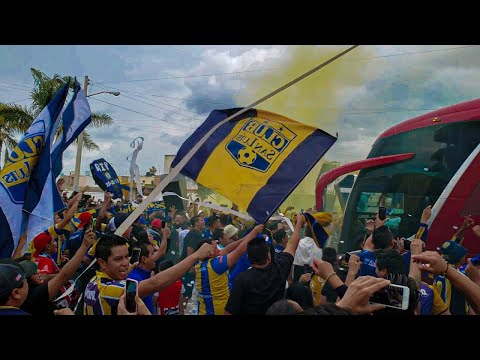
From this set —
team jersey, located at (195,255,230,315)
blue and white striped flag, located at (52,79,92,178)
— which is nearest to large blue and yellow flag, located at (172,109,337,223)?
team jersey, located at (195,255,230,315)

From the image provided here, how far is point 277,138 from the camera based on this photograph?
3480mm

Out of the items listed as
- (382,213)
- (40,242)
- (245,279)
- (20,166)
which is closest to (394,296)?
(245,279)

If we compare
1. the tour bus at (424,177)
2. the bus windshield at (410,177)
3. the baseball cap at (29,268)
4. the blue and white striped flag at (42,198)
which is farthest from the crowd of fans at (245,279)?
the bus windshield at (410,177)

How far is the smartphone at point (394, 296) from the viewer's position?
69.0 inches

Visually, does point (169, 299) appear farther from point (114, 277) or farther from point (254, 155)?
point (254, 155)

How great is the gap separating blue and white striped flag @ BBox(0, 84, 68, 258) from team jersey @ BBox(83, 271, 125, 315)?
96 cm

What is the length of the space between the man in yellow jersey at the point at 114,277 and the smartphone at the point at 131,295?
39cm

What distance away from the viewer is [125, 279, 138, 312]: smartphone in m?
2.18

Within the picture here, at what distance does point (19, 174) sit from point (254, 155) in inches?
67.9

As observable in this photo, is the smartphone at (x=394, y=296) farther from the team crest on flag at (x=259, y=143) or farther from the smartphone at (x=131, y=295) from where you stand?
the team crest on flag at (x=259, y=143)

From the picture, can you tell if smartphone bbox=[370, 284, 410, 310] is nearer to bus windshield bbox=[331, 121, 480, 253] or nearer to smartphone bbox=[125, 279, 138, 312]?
smartphone bbox=[125, 279, 138, 312]

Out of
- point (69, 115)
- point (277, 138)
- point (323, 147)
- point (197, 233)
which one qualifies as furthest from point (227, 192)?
point (197, 233)
